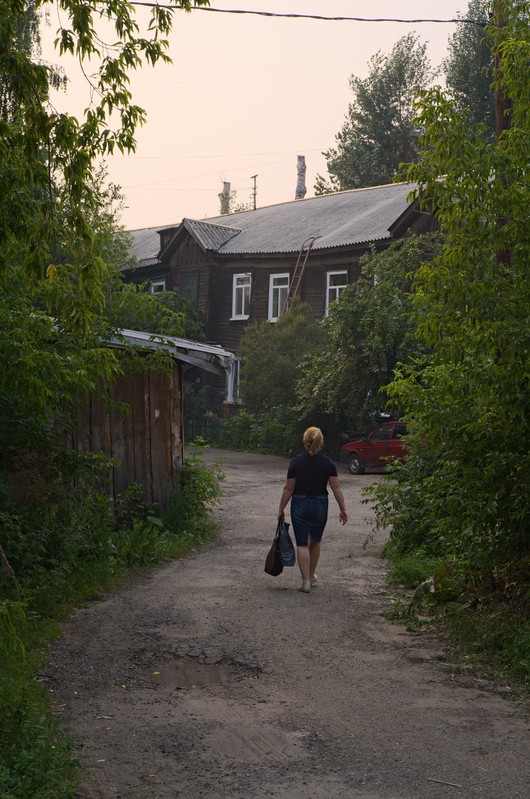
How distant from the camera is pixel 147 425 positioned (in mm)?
13750

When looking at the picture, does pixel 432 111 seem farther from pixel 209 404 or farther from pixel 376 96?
pixel 376 96

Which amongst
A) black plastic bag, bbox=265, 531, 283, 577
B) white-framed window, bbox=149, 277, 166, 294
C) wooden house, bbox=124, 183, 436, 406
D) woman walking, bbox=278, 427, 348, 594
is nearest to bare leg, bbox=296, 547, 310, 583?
woman walking, bbox=278, 427, 348, 594

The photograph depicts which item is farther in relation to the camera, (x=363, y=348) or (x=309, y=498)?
(x=363, y=348)

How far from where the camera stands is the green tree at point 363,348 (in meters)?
26.8

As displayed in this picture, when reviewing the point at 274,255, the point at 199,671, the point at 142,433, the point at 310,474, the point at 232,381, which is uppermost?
the point at 274,255

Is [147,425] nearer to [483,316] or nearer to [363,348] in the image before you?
[483,316]

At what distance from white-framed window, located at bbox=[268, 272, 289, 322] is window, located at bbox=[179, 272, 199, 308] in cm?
392

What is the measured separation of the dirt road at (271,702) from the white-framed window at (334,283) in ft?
84.3

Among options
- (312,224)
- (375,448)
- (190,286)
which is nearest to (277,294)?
(312,224)

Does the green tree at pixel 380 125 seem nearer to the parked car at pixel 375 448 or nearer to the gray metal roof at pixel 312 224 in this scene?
the gray metal roof at pixel 312 224

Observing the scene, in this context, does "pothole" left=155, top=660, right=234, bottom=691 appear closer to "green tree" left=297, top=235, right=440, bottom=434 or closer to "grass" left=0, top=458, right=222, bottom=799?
"grass" left=0, top=458, right=222, bottom=799

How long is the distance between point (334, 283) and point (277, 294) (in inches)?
122

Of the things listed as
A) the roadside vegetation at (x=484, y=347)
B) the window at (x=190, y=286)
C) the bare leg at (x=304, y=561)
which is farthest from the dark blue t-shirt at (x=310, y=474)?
the window at (x=190, y=286)

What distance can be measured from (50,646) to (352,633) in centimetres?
267
